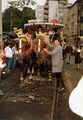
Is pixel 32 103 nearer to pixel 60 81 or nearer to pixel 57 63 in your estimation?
pixel 57 63

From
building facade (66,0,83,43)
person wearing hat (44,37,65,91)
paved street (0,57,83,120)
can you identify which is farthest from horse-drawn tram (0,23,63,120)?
building facade (66,0,83,43)

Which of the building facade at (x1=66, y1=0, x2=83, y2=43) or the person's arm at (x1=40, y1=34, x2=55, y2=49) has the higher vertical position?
the person's arm at (x1=40, y1=34, x2=55, y2=49)

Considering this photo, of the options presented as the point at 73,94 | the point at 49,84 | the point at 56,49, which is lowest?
the point at 49,84

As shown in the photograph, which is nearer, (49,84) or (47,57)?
(49,84)

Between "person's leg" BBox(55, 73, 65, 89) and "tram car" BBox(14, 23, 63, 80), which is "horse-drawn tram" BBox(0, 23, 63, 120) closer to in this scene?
"tram car" BBox(14, 23, 63, 80)

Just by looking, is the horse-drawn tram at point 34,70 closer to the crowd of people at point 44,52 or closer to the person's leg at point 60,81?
the crowd of people at point 44,52

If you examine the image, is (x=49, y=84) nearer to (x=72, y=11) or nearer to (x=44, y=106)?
(x=44, y=106)

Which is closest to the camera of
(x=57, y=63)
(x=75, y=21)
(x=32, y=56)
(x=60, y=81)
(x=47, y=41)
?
(x=57, y=63)

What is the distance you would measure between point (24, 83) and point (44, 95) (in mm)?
4257

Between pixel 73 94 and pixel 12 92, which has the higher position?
pixel 73 94

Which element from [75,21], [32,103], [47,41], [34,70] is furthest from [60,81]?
[75,21]

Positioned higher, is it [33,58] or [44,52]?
[44,52]

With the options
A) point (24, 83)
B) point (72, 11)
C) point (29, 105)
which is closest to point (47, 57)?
point (24, 83)

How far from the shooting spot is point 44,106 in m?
12.6
